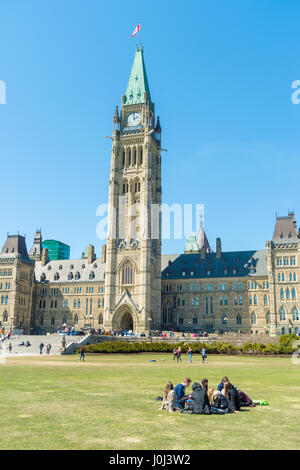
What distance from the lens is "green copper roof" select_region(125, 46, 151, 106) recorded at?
99.4 m

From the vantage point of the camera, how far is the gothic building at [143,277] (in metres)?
85.5

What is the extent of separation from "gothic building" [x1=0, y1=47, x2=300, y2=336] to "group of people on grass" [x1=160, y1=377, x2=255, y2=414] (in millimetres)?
68001

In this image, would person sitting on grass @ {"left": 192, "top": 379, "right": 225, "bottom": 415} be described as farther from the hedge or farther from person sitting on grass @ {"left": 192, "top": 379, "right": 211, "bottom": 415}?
the hedge

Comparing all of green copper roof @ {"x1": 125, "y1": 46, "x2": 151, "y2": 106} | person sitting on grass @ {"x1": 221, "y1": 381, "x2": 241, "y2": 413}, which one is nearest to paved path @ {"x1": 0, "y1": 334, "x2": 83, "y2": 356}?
person sitting on grass @ {"x1": 221, "y1": 381, "x2": 241, "y2": 413}

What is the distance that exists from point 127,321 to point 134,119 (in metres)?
42.2

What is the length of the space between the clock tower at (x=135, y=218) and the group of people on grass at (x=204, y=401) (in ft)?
225

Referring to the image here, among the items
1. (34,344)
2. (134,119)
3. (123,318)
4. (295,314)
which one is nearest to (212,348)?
(34,344)

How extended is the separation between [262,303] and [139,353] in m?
42.4

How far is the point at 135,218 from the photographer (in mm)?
92188

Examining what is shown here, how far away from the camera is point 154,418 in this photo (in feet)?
43.4

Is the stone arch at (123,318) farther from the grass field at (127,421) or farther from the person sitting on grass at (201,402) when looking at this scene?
the person sitting on grass at (201,402)

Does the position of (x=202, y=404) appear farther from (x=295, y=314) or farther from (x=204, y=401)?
(x=295, y=314)

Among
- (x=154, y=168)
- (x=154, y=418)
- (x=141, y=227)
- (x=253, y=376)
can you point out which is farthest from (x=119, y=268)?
(x=154, y=418)
